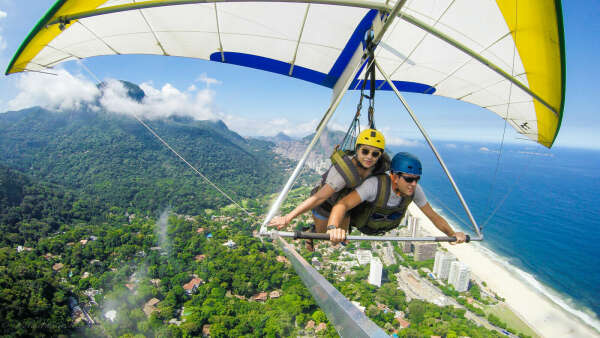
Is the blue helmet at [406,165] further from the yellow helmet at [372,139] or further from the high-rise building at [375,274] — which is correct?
the high-rise building at [375,274]

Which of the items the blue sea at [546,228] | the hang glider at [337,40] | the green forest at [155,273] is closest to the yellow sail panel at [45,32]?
the hang glider at [337,40]

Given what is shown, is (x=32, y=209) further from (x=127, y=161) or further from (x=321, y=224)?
(x=321, y=224)

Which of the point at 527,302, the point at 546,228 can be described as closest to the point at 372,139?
the point at 527,302

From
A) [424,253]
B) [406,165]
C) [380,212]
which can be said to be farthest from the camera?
[424,253]

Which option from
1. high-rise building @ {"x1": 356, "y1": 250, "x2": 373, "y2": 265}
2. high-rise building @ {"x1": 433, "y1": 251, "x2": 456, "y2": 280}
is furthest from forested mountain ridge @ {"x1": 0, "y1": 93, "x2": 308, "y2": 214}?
high-rise building @ {"x1": 433, "y1": 251, "x2": 456, "y2": 280}

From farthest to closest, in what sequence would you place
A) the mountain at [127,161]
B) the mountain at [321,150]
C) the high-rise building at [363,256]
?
the mountain at [127,161] < the high-rise building at [363,256] < the mountain at [321,150]

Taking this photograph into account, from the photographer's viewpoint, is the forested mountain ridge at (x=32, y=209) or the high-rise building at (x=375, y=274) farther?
the forested mountain ridge at (x=32, y=209)
